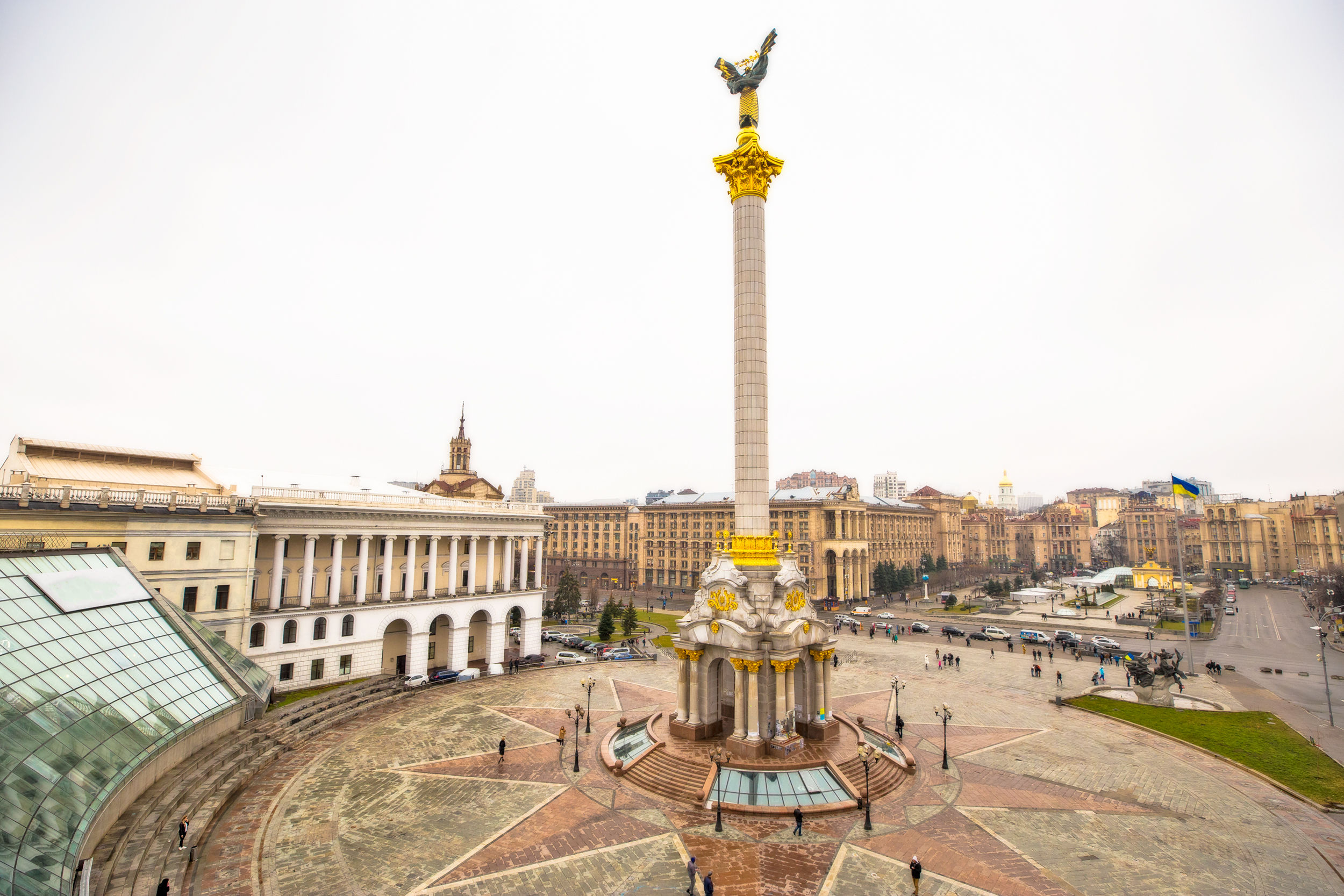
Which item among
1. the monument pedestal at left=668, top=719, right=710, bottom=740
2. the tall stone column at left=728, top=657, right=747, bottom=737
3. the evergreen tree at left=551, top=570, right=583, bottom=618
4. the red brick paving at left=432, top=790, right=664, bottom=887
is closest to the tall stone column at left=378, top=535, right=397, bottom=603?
the monument pedestal at left=668, top=719, right=710, bottom=740

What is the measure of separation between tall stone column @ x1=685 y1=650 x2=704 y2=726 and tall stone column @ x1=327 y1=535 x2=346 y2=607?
2707 centimetres

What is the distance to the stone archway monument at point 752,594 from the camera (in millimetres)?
28938

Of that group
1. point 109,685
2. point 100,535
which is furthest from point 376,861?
point 100,535

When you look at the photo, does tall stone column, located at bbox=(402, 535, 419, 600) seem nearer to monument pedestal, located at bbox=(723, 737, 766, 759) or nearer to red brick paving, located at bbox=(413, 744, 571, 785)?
red brick paving, located at bbox=(413, 744, 571, 785)

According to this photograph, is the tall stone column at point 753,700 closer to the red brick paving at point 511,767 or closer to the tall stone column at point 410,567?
the red brick paving at point 511,767

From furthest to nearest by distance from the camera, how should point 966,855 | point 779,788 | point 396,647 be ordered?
point 396,647, point 779,788, point 966,855

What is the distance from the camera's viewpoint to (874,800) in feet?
84.0

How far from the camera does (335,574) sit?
1713 inches

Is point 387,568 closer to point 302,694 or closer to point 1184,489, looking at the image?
point 302,694

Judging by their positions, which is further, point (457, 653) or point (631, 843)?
point (457, 653)

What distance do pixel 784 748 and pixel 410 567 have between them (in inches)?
1238

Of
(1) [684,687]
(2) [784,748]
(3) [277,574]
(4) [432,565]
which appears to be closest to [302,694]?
(3) [277,574]

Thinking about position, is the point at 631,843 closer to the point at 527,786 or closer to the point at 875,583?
the point at 527,786

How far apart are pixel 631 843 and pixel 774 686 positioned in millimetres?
9876
